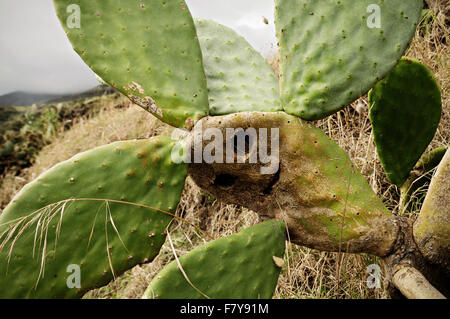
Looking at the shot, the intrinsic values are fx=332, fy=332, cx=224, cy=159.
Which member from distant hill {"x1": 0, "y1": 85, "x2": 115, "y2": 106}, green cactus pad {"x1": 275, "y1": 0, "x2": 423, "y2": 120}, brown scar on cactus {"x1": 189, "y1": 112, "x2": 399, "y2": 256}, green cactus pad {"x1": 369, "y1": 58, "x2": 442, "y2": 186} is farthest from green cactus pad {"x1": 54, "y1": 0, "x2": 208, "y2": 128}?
distant hill {"x1": 0, "y1": 85, "x2": 115, "y2": 106}

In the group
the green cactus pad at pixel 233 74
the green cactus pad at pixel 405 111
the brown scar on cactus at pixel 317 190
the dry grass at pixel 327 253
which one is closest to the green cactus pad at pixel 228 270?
the brown scar on cactus at pixel 317 190

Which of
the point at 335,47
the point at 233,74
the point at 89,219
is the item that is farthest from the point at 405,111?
the point at 89,219

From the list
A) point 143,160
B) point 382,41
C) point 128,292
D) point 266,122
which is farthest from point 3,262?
point 128,292

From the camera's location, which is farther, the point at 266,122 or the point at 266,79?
the point at 266,79

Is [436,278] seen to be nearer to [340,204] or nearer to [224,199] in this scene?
[340,204]

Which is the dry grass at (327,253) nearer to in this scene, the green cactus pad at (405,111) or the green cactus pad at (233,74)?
the green cactus pad at (405,111)
